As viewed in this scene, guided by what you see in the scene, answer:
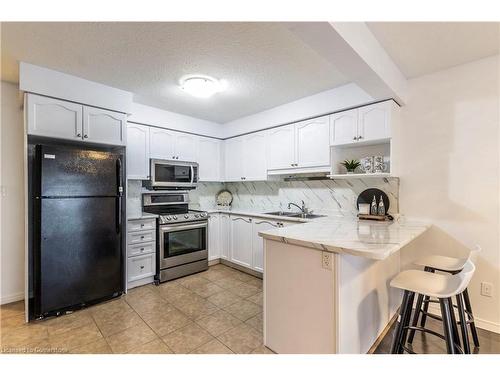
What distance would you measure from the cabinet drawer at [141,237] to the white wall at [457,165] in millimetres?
3005

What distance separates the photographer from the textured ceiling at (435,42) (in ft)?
5.61

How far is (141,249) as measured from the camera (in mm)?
3055

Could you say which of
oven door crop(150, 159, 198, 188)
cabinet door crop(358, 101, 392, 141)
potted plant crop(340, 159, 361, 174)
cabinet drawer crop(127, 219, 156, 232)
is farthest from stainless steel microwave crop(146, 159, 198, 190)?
cabinet door crop(358, 101, 392, 141)

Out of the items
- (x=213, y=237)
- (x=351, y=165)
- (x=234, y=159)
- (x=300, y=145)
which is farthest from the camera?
(x=234, y=159)

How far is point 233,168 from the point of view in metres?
4.12

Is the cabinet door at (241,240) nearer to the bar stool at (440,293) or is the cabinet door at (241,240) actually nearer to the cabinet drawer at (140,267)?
the cabinet drawer at (140,267)

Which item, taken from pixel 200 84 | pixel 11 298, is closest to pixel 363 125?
pixel 200 84

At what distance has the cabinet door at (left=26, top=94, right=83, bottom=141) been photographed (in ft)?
7.38

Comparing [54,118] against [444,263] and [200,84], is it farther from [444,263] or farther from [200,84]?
[444,263]

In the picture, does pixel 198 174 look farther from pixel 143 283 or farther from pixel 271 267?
pixel 271 267

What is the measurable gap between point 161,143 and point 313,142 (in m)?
2.17

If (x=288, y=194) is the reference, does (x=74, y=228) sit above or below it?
below
